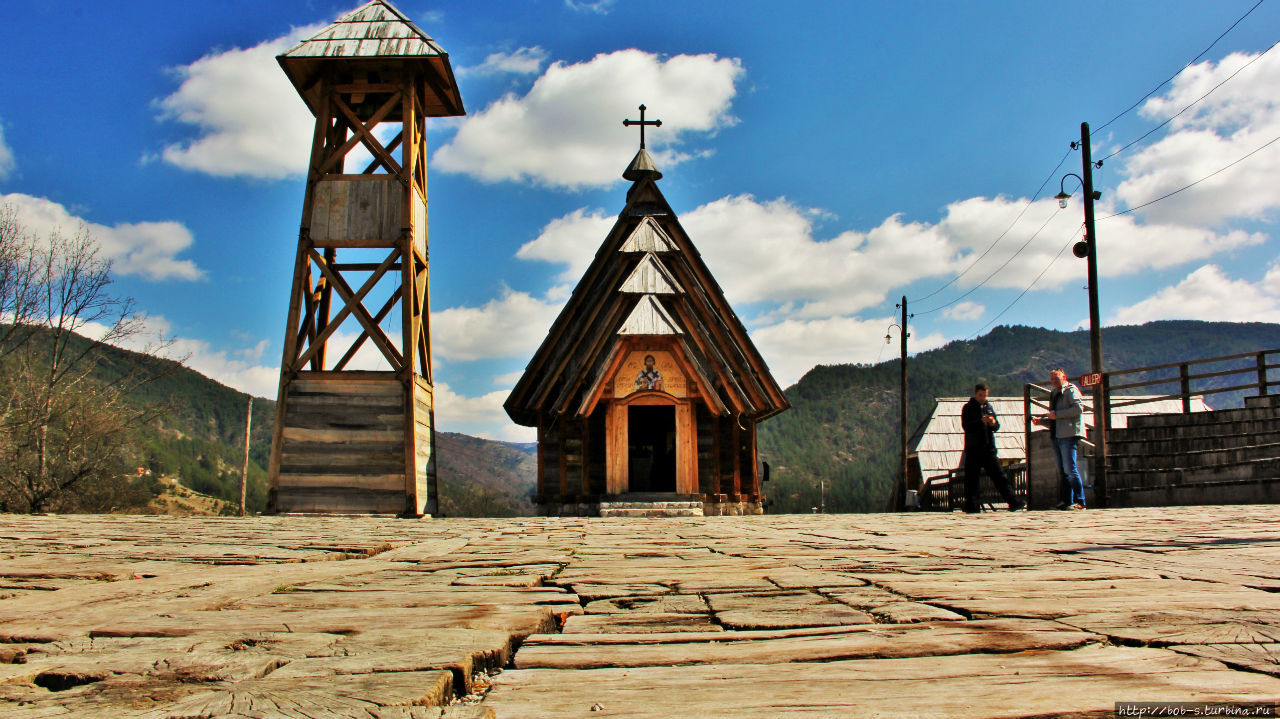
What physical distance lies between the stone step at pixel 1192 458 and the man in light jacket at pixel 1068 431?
2430 mm

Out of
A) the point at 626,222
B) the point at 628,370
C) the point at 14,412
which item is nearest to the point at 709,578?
the point at 628,370

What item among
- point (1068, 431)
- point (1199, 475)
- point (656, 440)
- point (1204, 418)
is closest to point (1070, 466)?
point (1068, 431)

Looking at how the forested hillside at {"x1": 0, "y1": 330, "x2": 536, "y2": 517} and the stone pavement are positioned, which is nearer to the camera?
the stone pavement

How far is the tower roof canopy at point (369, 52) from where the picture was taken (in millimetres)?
16312

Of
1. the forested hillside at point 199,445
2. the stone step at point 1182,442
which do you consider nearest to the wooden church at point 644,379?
the stone step at point 1182,442

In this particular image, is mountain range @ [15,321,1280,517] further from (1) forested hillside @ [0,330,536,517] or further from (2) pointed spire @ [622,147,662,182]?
(2) pointed spire @ [622,147,662,182]

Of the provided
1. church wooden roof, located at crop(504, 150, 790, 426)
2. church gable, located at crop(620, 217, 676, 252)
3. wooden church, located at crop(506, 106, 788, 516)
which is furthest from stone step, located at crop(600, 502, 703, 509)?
church gable, located at crop(620, 217, 676, 252)

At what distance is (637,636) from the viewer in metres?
2.35

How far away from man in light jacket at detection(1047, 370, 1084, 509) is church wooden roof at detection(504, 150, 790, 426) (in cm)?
570

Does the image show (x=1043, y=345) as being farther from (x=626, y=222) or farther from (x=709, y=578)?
(x=709, y=578)

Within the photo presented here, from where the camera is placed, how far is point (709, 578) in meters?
3.83

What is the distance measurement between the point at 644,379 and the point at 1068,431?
7.52 meters

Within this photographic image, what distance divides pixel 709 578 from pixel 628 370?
13.1m

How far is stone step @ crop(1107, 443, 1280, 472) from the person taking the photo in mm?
14734
